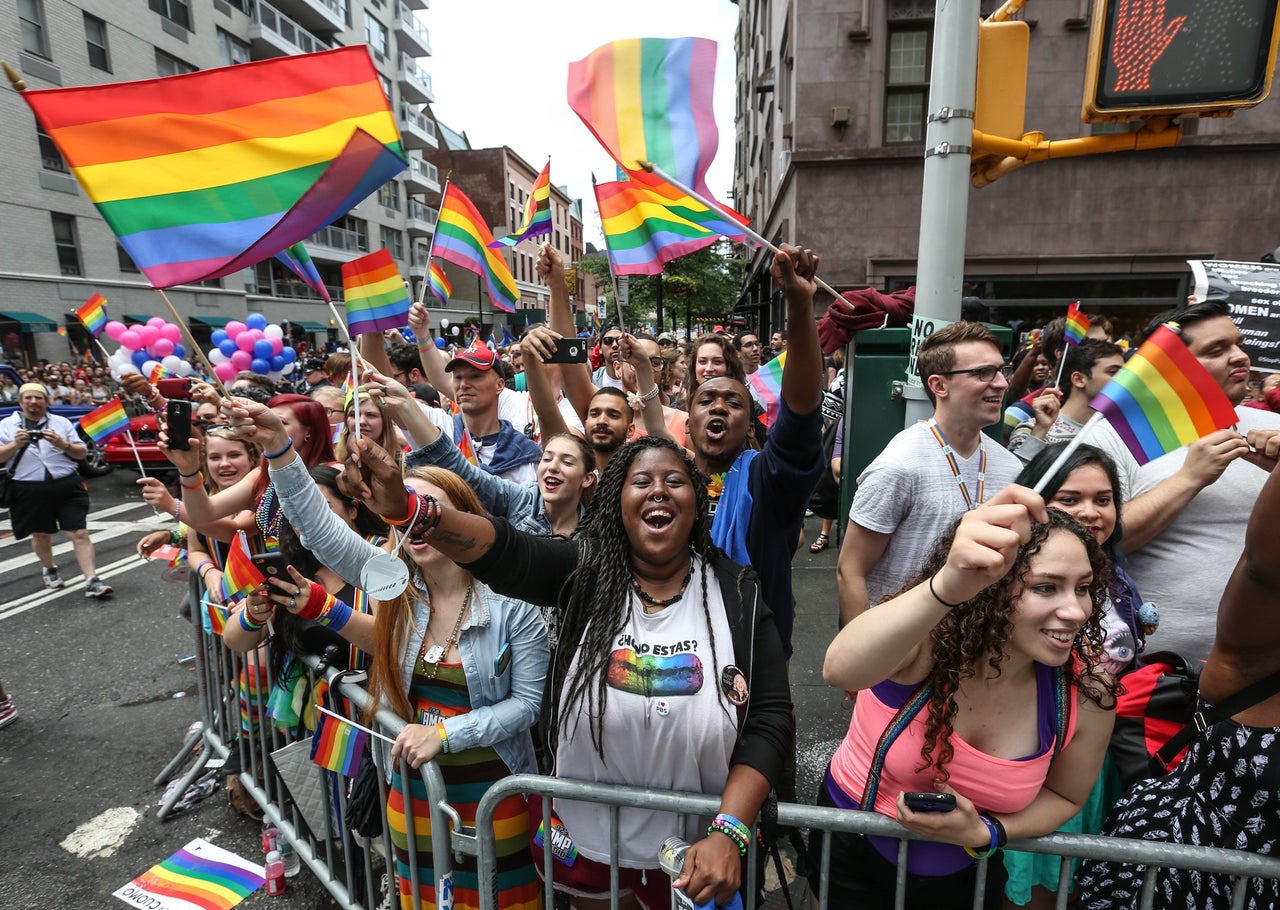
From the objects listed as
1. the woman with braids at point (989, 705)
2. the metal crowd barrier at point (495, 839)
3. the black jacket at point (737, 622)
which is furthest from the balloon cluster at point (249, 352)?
the woman with braids at point (989, 705)

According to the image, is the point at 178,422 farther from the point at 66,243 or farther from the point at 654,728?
the point at 66,243

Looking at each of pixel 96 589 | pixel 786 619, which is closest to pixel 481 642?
pixel 786 619

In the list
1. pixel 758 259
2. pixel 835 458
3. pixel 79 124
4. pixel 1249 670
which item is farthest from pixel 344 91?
pixel 758 259

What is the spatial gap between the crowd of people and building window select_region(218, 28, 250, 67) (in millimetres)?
31029

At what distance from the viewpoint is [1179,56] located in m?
3.11

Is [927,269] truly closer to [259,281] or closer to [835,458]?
[835,458]

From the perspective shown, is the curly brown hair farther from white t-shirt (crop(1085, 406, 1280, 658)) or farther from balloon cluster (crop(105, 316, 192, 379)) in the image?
balloon cluster (crop(105, 316, 192, 379))

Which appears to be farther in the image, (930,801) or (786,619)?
(786,619)

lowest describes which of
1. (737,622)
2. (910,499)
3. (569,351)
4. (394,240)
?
(737,622)

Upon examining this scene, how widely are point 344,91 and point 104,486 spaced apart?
1238cm

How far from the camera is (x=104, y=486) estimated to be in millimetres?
11578

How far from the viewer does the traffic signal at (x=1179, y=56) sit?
2990 mm

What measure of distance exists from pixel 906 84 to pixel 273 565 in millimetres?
12946

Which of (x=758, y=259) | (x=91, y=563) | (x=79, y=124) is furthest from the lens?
(x=758, y=259)
